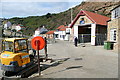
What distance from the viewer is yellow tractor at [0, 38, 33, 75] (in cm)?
575

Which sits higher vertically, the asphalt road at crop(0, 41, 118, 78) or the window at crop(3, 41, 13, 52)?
the window at crop(3, 41, 13, 52)

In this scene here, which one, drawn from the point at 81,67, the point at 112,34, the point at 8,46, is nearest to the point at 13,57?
the point at 8,46

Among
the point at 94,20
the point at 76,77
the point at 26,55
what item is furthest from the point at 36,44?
the point at 94,20

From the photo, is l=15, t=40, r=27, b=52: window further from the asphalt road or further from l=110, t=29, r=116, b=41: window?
l=110, t=29, r=116, b=41: window

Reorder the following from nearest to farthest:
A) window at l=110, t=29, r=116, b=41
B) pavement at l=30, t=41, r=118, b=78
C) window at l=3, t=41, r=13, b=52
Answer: pavement at l=30, t=41, r=118, b=78 → window at l=3, t=41, r=13, b=52 → window at l=110, t=29, r=116, b=41

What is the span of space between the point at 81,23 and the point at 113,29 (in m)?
8.02

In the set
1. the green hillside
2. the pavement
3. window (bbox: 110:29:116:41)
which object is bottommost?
the pavement

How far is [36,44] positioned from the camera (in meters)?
6.38

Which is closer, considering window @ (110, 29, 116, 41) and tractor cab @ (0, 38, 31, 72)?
tractor cab @ (0, 38, 31, 72)

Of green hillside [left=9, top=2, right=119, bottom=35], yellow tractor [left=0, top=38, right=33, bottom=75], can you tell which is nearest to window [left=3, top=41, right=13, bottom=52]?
yellow tractor [left=0, top=38, right=33, bottom=75]

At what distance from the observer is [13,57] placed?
570 centimetres

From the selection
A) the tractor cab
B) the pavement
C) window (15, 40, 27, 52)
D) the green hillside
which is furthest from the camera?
the green hillside

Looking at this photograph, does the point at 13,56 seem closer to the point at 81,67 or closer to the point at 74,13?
the point at 81,67

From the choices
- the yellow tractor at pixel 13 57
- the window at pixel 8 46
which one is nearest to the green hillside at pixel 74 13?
the yellow tractor at pixel 13 57
